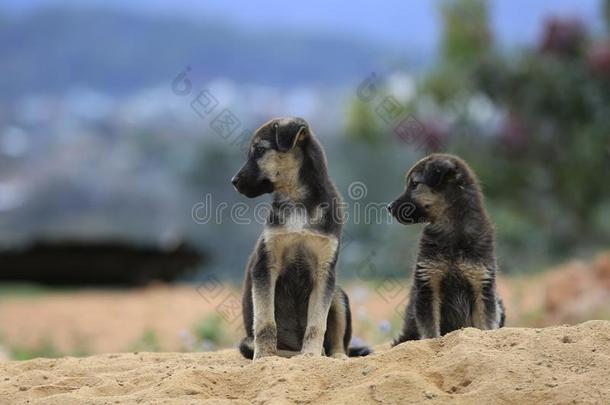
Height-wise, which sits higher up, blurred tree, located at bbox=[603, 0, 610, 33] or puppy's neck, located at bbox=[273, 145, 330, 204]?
blurred tree, located at bbox=[603, 0, 610, 33]

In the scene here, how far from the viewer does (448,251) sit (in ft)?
20.7

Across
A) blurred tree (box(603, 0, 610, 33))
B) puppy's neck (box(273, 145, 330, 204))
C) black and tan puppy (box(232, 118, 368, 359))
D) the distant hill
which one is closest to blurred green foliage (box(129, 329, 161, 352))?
black and tan puppy (box(232, 118, 368, 359))

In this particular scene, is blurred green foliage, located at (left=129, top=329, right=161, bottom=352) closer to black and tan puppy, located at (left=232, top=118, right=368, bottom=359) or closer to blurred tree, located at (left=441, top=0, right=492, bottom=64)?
black and tan puppy, located at (left=232, top=118, right=368, bottom=359)

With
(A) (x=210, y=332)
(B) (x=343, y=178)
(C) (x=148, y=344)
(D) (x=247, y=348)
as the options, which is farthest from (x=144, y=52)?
(D) (x=247, y=348)

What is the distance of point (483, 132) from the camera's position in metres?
19.4

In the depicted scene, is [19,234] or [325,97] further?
[325,97]

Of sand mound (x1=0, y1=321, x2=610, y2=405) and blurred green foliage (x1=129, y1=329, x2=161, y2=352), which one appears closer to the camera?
sand mound (x1=0, y1=321, x2=610, y2=405)

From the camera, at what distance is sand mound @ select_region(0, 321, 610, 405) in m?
4.66

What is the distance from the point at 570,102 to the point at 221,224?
7.69 meters

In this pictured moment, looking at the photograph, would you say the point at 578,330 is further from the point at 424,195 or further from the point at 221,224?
the point at 221,224

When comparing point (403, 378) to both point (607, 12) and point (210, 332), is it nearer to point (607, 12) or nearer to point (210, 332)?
point (210, 332)

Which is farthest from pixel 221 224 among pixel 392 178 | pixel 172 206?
pixel 392 178

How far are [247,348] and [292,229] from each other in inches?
37.1

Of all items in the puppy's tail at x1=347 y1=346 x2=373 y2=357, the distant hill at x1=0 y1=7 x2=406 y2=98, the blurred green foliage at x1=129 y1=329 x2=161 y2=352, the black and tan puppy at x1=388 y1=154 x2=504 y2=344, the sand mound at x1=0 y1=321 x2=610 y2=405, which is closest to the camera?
the sand mound at x1=0 y1=321 x2=610 y2=405
